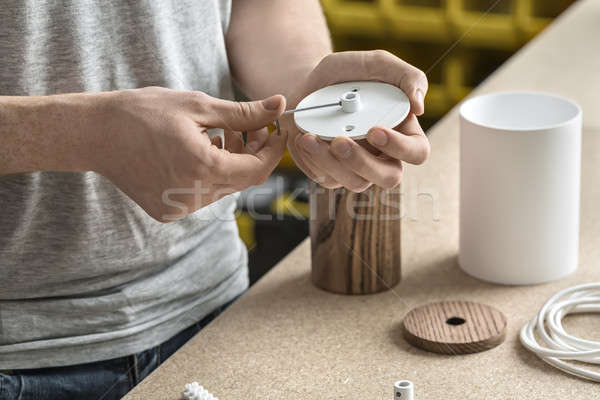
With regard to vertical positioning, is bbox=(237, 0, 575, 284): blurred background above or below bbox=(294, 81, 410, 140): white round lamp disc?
below

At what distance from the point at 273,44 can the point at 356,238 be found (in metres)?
0.20

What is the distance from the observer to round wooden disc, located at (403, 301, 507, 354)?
0.62m

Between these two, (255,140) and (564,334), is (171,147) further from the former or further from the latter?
(564,334)

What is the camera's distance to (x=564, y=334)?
24.1 inches

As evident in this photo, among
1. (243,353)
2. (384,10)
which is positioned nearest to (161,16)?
(243,353)

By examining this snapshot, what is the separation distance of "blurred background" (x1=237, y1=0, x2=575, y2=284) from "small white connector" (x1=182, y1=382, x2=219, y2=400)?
3.62 ft

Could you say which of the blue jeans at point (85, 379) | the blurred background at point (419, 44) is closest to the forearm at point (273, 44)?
the blue jeans at point (85, 379)

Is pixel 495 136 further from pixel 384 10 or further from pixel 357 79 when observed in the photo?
pixel 384 10

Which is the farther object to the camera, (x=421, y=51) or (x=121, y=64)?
(x=421, y=51)

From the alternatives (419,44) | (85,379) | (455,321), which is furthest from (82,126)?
(419,44)

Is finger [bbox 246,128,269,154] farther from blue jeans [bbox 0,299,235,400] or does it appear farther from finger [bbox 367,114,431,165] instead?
blue jeans [bbox 0,299,235,400]

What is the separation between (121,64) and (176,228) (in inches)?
5.7

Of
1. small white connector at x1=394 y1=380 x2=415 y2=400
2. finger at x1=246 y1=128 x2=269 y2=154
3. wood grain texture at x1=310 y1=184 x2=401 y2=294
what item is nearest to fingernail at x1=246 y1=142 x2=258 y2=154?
finger at x1=246 y1=128 x2=269 y2=154

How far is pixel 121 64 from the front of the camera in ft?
2.12
